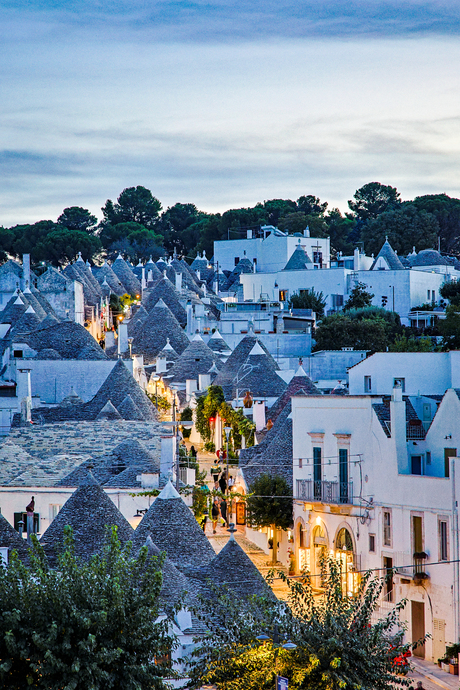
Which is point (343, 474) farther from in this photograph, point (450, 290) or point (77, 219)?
point (77, 219)

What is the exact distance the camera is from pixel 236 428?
52.0 meters

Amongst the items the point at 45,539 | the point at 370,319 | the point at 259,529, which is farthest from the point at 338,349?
the point at 45,539

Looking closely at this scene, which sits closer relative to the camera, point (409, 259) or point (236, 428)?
point (236, 428)

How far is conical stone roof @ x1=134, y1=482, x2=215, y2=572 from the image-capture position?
28.5 metres

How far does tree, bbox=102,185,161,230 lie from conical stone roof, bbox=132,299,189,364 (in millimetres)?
73497

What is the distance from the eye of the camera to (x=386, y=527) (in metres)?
32.5

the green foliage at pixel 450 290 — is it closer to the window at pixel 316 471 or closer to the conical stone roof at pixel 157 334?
the conical stone roof at pixel 157 334

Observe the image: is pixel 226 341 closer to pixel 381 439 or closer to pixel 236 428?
pixel 236 428

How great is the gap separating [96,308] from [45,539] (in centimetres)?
6114

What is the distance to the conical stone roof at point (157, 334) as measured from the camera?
75.5 m

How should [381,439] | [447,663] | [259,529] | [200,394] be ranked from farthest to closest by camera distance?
[200,394], [259,529], [381,439], [447,663]

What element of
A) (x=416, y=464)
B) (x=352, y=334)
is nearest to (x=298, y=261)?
(x=352, y=334)

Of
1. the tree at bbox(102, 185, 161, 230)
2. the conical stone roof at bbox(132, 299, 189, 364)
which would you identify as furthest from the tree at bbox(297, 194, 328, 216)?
the conical stone roof at bbox(132, 299, 189, 364)

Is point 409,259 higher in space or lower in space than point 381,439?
higher
